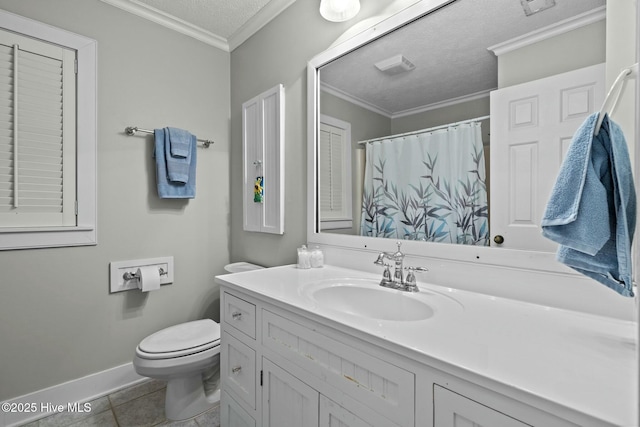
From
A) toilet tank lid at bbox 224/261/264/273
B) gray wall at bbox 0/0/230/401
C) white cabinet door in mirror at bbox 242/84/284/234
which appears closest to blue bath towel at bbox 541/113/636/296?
white cabinet door in mirror at bbox 242/84/284/234

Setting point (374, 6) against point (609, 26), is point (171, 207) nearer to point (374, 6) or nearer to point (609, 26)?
point (374, 6)

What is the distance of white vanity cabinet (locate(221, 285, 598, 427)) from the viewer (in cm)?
56

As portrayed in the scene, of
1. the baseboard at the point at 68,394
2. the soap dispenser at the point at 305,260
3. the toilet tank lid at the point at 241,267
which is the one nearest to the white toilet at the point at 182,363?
the toilet tank lid at the point at 241,267

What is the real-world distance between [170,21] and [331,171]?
1604mm

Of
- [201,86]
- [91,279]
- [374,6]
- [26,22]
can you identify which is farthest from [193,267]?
[374,6]

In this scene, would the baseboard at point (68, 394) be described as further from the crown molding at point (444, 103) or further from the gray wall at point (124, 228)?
the crown molding at point (444, 103)

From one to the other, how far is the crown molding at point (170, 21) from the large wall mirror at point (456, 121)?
1.12m

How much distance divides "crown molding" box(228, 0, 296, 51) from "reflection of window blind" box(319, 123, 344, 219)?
0.87m

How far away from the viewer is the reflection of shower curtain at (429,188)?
1.05 meters

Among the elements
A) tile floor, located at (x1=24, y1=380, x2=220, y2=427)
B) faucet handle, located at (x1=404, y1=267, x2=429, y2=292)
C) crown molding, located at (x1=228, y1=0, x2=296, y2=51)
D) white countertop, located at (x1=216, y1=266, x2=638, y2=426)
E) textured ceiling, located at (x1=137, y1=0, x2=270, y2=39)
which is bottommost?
tile floor, located at (x1=24, y1=380, x2=220, y2=427)

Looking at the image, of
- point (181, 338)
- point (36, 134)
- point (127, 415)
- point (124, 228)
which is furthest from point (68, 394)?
point (36, 134)

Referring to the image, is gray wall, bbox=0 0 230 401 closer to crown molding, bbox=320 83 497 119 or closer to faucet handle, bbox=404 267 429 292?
crown molding, bbox=320 83 497 119

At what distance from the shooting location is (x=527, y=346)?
24.5 inches

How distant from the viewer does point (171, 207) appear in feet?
6.78
